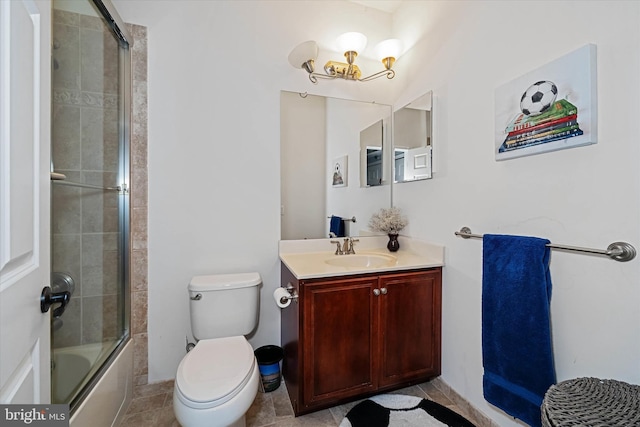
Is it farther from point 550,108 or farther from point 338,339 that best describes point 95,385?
point 550,108

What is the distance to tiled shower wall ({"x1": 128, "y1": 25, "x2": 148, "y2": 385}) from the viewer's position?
1.72 m

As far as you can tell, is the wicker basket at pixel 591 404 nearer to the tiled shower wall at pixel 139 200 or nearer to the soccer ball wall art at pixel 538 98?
the soccer ball wall art at pixel 538 98

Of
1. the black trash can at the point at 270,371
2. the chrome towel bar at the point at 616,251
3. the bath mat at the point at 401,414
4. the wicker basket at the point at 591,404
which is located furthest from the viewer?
the black trash can at the point at 270,371

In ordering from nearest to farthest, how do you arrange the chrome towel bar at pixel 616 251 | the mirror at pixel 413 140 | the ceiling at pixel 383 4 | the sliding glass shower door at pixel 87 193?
the chrome towel bar at pixel 616 251, the sliding glass shower door at pixel 87 193, the mirror at pixel 413 140, the ceiling at pixel 383 4

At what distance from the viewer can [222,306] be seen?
1664mm

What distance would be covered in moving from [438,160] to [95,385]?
2202 millimetres

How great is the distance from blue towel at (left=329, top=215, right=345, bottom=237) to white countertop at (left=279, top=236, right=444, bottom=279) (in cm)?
9

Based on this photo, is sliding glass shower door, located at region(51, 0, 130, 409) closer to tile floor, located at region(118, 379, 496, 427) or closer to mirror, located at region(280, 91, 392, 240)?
tile floor, located at region(118, 379, 496, 427)

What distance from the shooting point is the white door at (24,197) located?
1.93 ft

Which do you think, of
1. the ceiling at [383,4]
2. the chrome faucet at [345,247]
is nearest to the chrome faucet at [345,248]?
the chrome faucet at [345,247]

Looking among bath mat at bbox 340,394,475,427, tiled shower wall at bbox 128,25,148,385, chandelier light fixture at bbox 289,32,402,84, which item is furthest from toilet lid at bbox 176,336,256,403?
chandelier light fixture at bbox 289,32,402,84

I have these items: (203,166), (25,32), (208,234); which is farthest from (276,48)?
(25,32)

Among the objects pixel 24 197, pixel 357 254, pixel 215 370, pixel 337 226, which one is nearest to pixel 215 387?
pixel 215 370

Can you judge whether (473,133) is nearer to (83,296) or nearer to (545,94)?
(545,94)
